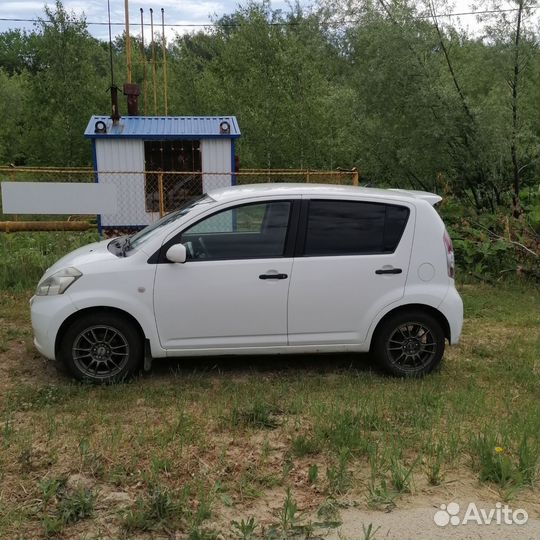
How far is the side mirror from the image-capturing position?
4.71 m

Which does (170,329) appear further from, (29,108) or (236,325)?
(29,108)

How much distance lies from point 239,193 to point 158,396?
1817 millimetres

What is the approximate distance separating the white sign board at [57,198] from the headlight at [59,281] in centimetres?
412

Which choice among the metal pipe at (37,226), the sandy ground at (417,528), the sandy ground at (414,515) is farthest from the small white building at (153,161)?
the sandy ground at (417,528)

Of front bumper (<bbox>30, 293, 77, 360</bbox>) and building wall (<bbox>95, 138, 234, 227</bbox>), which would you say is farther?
building wall (<bbox>95, 138, 234, 227</bbox>)

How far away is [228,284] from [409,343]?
5.50ft

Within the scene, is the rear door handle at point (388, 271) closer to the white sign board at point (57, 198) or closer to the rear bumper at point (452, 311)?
the rear bumper at point (452, 311)

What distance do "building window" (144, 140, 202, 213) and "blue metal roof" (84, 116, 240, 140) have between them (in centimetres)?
21

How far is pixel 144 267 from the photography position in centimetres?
477

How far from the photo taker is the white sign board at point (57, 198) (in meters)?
8.57

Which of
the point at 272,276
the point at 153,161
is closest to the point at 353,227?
the point at 272,276

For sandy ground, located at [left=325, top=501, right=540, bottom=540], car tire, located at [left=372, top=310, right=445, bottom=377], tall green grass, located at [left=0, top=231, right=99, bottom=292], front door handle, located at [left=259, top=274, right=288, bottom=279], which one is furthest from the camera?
tall green grass, located at [left=0, top=231, right=99, bottom=292]

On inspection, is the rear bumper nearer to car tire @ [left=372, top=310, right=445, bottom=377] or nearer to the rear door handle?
car tire @ [left=372, top=310, right=445, bottom=377]

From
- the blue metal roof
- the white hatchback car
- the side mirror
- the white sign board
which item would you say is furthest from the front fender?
the blue metal roof
